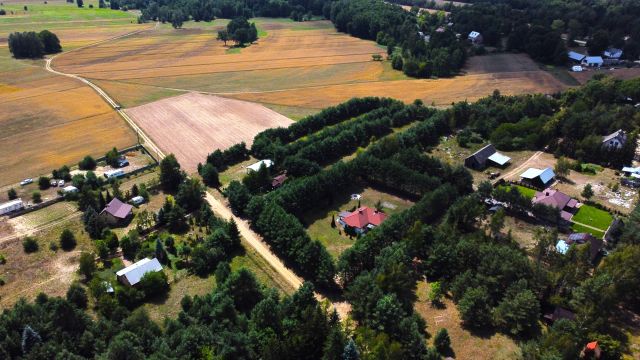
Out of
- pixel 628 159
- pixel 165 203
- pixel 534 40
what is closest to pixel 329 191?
pixel 165 203

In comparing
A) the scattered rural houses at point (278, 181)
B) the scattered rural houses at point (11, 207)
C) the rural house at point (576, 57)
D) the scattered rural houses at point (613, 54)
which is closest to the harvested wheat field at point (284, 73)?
the rural house at point (576, 57)

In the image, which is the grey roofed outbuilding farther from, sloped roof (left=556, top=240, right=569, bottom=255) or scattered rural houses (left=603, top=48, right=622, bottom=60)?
scattered rural houses (left=603, top=48, right=622, bottom=60)

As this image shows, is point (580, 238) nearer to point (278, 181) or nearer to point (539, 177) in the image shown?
point (539, 177)

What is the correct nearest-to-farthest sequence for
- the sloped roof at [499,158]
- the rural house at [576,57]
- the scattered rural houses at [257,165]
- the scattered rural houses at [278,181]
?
1. the scattered rural houses at [278,181]
2. the scattered rural houses at [257,165]
3. the sloped roof at [499,158]
4. the rural house at [576,57]

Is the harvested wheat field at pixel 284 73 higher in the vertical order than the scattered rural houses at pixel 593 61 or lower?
lower

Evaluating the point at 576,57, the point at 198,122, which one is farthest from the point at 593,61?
the point at 198,122

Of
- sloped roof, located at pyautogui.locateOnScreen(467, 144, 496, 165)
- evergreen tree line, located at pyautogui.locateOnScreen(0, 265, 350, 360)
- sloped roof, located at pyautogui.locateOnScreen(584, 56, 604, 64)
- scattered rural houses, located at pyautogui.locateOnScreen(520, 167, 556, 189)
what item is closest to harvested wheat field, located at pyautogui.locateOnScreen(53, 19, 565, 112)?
sloped roof, located at pyautogui.locateOnScreen(584, 56, 604, 64)

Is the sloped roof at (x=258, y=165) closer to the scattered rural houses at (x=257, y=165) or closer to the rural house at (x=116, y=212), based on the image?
the scattered rural houses at (x=257, y=165)
